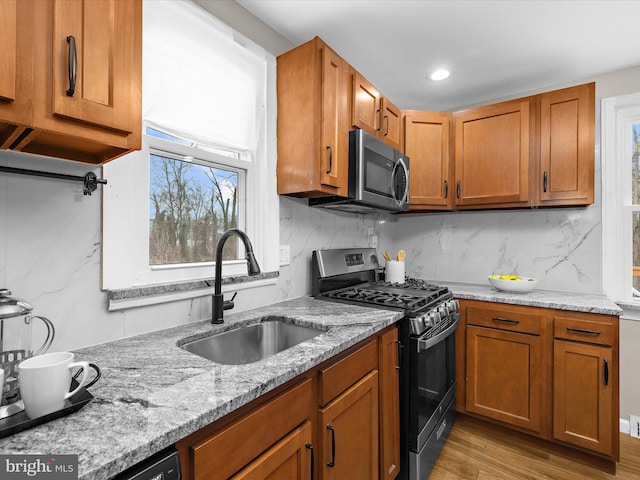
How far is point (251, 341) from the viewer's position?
1510 millimetres

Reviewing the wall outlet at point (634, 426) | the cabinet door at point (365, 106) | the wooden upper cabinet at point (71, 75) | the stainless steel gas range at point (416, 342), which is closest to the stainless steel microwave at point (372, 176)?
the cabinet door at point (365, 106)

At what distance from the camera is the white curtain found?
1.34 metres

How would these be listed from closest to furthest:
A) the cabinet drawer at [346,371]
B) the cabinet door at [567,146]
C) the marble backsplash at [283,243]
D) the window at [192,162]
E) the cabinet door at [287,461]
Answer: the cabinet door at [287,461] → the marble backsplash at [283,243] → the cabinet drawer at [346,371] → the window at [192,162] → the cabinet door at [567,146]

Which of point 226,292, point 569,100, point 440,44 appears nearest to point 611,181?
point 569,100

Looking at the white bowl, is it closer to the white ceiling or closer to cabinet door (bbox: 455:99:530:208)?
cabinet door (bbox: 455:99:530:208)

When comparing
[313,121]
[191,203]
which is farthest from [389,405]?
[313,121]

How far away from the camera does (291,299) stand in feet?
6.55

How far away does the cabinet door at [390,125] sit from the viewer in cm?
223

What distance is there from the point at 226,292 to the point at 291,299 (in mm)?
498

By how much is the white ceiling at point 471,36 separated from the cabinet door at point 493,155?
0.30m

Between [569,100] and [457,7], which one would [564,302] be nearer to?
[569,100]

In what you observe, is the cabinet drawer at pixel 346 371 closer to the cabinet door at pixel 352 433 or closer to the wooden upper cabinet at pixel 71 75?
the cabinet door at pixel 352 433

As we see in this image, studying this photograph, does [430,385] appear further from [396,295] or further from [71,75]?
[71,75]

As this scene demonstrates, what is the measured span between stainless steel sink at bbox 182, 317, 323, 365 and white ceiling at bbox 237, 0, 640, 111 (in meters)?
1.64
